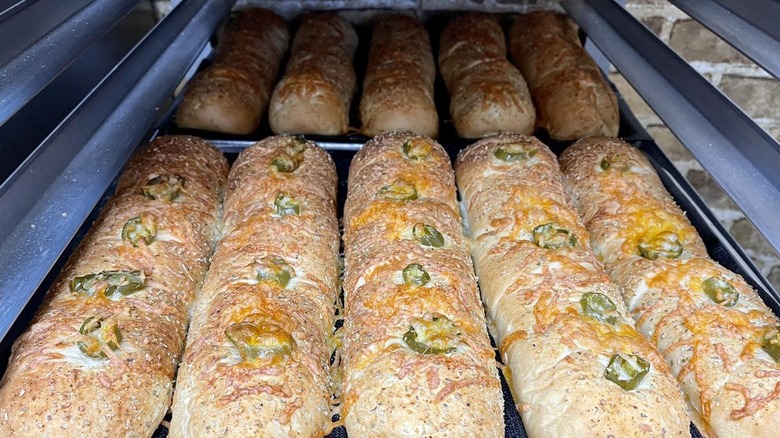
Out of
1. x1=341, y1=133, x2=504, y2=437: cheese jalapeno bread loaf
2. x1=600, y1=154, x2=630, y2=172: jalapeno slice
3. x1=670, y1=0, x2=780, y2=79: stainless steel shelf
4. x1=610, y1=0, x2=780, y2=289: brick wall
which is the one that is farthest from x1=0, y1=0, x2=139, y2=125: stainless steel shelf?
x1=610, y1=0, x2=780, y2=289: brick wall

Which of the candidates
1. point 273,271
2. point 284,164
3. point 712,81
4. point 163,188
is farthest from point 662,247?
point 712,81

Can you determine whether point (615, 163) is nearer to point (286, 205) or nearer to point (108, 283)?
point (286, 205)

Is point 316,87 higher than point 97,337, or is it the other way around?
point 97,337

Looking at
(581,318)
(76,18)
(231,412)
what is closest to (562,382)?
(581,318)

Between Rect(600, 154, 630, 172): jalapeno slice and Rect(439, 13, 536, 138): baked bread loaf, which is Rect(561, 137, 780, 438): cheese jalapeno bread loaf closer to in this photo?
Rect(600, 154, 630, 172): jalapeno slice

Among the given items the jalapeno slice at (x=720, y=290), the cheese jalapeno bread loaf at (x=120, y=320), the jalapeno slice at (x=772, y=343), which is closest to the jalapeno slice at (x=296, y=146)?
the cheese jalapeno bread loaf at (x=120, y=320)

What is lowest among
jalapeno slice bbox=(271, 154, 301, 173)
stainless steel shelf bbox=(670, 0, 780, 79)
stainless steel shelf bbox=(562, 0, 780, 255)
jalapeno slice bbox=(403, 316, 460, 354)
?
jalapeno slice bbox=(403, 316, 460, 354)

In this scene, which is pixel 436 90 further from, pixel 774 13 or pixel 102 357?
pixel 102 357
